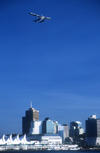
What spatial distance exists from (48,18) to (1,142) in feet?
326

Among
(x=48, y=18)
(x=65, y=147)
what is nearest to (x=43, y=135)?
(x=65, y=147)

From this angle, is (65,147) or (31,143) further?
(31,143)

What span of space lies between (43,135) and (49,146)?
3205 centimetres

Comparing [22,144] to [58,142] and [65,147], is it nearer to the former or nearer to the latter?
[65,147]

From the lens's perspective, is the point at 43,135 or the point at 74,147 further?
the point at 43,135

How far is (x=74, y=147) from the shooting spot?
161 m

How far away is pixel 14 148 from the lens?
157 metres

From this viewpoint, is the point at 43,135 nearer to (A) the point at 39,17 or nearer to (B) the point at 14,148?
(B) the point at 14,148

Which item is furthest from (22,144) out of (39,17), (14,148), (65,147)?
(39,17)

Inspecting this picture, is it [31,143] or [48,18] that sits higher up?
[48,18]

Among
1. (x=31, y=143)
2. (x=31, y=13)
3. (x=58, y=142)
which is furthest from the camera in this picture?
(x=58, y=142)

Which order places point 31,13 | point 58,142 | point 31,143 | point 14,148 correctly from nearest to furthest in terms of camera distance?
1. point 31,13
2. point 14,148
3. point 31,143
4. point 58,142

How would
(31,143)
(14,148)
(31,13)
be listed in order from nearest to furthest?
(31,13) → (14,148) → (31,143)

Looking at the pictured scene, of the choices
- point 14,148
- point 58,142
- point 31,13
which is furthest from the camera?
point 58,142
